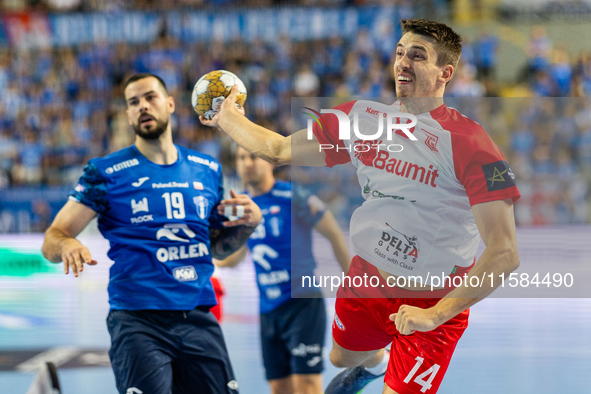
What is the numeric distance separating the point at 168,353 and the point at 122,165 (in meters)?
1.24

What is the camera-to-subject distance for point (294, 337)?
484cm

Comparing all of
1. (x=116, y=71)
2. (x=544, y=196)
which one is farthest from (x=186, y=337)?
(x=116, y=71)

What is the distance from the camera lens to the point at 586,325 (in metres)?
8.33

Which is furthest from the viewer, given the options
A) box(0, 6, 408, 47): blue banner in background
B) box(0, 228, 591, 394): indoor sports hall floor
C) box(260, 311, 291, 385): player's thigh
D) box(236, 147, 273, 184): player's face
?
box(0, 6, 408, 47): blue banner in background

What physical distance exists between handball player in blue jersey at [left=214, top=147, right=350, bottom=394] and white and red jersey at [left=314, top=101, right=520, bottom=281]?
5.56 feet

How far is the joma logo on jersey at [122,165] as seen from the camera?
3994 millimetres

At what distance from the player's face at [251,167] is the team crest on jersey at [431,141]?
7.53 ft

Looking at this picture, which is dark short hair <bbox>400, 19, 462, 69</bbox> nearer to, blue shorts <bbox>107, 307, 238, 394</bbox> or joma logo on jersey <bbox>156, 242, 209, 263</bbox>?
joma logo on jersey <bbox>156, 242, 209, 263</bbox>

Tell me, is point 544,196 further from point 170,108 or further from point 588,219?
point 170,108

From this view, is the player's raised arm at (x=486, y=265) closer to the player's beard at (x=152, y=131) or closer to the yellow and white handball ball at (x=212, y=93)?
the yellow and white handball ball at (x=212, y=93)

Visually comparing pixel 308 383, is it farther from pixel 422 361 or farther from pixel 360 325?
pixel 422 361

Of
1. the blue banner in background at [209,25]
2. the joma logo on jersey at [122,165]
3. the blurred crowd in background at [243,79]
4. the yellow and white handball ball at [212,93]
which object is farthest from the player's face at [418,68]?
the blue banner in background at [209,25]

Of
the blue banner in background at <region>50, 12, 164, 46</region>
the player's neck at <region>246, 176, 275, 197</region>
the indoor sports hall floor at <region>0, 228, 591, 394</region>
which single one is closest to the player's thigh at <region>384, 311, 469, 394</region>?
the player's neck at <region>246, 176, 275, 197</region>

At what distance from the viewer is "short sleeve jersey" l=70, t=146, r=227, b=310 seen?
12.5ft
